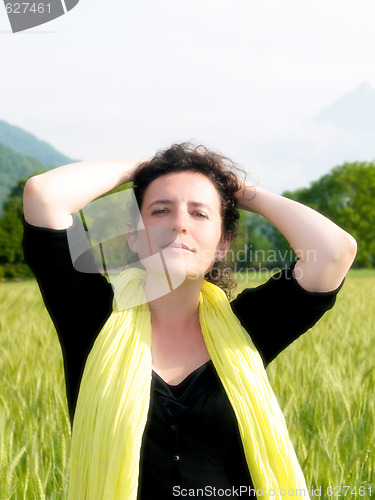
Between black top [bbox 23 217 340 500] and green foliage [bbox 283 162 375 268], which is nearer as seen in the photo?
black top [bbox 23 217 340 500]

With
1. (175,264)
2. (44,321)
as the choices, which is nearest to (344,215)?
(44,321)

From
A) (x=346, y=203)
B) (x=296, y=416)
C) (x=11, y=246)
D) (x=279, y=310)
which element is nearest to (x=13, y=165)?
(x=11, y=246)

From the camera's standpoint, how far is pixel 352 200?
34.5 meters

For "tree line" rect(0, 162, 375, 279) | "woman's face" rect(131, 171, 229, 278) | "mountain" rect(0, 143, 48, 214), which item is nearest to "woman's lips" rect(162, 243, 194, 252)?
"woman's face" rect(131, 171, 229, 278)

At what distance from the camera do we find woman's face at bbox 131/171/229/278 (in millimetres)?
984

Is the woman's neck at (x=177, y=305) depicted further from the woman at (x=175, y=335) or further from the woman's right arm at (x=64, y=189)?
the woman's right arm at (x=64, y=189)

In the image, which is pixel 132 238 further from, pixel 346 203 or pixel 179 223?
pixel 346 203

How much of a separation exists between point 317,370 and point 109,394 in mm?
1227

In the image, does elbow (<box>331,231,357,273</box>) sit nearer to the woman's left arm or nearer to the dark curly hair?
the woman's left arm

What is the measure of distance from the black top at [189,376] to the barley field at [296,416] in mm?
329

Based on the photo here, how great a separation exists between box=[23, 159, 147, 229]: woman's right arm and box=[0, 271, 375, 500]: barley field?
1.65ft

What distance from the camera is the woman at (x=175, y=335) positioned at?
96 cm

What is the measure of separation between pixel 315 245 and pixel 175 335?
29cm

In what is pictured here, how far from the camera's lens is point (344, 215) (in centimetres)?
3325
